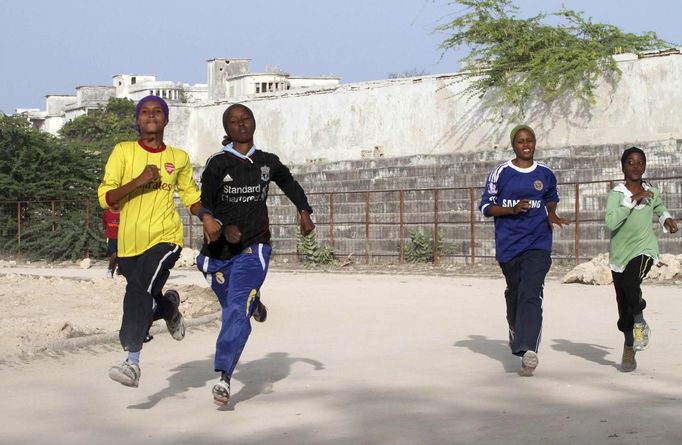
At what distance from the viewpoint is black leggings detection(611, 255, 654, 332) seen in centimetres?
918

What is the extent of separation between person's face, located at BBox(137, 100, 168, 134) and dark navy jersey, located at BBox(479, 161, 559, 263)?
8.84 ft

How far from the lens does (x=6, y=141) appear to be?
36.0 metres

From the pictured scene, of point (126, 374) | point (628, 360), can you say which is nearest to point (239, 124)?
point (126, 374)

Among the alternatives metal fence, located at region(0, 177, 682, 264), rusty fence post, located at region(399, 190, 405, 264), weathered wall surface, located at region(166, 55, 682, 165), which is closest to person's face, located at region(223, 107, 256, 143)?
metal fence, located at region(0, 177, 682, 264)

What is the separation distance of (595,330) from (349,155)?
2464 cm

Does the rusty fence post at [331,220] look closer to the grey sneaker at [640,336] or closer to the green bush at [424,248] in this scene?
the green bush at [424,248]

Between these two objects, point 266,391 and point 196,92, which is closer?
point 266,391

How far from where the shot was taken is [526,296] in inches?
351

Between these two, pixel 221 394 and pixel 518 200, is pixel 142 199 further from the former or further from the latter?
pixel 518 200

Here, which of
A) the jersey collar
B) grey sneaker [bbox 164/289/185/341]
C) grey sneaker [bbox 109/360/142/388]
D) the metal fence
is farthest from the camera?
the metal fence

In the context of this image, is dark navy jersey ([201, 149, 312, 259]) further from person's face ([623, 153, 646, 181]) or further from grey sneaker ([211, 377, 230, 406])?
person's face ([623, 153, 646, 181])

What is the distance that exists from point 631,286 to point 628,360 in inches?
22.0

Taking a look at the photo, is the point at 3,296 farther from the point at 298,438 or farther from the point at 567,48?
the point at 567,48

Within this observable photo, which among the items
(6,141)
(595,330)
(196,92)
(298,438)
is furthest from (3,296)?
(196,92)
